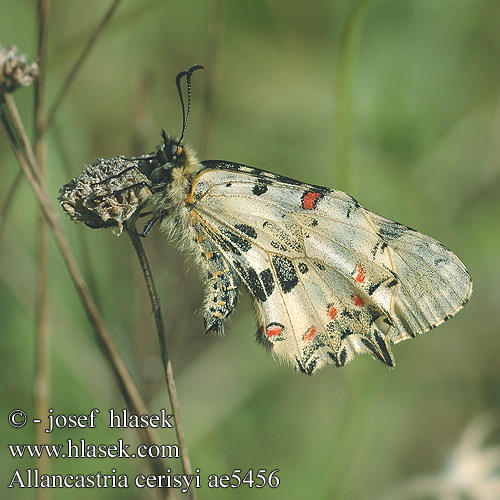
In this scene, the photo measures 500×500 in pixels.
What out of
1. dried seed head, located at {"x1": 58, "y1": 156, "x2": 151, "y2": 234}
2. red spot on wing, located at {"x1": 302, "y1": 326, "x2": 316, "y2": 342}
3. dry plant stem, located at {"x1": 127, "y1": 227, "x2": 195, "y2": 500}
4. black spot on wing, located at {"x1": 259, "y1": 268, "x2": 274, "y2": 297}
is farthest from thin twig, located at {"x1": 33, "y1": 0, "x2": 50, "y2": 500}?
red spot on wing, located at {"x1": 302, "y1": 326, "x2": 316, "y2": 342}

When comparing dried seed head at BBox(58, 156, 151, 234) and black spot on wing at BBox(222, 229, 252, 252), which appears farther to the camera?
black spot on wing at BBox(222, 229, 252, 252)

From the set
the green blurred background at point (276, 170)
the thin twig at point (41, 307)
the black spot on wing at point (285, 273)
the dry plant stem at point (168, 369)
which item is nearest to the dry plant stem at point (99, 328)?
the dry plant stem at point (168, 369)

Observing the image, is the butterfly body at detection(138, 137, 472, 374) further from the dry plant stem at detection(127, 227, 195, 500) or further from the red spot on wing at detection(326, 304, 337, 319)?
the dry plant stem at detection(127, 227, 195, 500)

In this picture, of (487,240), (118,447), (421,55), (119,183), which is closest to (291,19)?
(421,55)

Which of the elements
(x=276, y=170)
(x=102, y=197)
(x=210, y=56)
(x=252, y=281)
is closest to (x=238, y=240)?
(x=252, y=281)

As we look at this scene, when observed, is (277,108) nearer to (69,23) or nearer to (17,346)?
(69,23)
